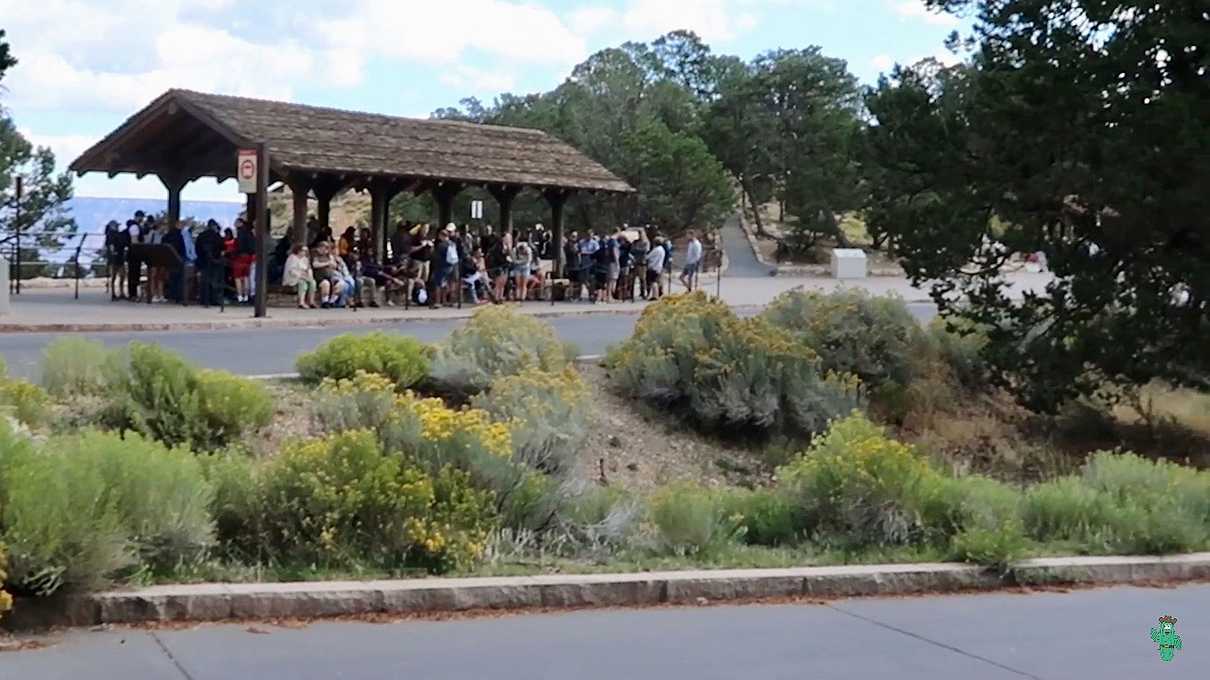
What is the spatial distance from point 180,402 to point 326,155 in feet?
66.9

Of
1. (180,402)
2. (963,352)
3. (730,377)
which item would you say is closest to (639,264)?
(963,352)

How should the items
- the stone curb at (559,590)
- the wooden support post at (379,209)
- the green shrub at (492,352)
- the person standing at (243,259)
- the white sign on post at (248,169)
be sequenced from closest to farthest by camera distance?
1. the stone curb at (559,590)
2. the green shrub at (492,352)
3. the white sign on post at (248,169)
4. the person standing at (243,259)
5. the wooden support post at (379,209)

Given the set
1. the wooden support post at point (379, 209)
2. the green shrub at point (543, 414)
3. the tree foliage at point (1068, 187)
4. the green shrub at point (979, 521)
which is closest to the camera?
the green shrub at point (979, 521)

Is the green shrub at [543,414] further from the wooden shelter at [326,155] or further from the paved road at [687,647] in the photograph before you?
the wooden shelter at [326,155]

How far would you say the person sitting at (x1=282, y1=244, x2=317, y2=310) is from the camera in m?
29.9

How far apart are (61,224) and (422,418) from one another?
124 feet

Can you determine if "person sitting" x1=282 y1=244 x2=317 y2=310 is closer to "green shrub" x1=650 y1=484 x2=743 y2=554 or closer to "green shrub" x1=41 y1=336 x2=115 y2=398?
"green shrub" x1=41 y1=336 x2=115 y2=398

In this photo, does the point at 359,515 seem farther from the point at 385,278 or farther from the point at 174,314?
the point at 385,278

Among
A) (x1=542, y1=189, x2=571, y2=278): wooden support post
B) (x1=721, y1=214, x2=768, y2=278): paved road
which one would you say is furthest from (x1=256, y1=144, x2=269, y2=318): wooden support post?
(x1=721, y1=214, x2=768, y2=278): paved road

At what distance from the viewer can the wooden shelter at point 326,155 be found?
31516mm

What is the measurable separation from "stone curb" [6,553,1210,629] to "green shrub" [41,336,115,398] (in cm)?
561

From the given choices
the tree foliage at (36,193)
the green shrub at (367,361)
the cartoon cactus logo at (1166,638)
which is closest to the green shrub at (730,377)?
the green shrub at (367,361)

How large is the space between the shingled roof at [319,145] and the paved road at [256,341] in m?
5.97

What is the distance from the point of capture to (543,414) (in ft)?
43.1
